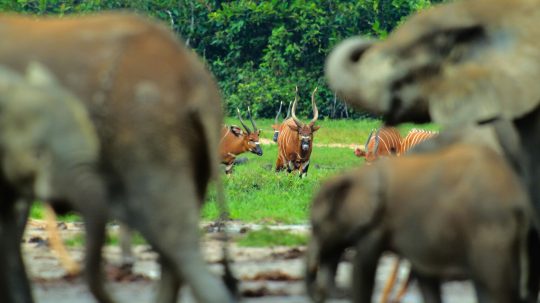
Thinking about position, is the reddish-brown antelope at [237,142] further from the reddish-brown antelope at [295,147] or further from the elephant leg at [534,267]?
the elephant leg at [534,267]

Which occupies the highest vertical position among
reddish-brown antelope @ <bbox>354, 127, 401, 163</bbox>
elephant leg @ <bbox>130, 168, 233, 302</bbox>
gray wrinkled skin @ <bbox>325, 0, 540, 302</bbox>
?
gray wrinkled skin @ <bbox>325, 0, 540, 302</bbox>

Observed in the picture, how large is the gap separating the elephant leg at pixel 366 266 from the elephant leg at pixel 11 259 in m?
1.47

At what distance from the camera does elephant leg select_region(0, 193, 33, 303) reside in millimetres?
7168

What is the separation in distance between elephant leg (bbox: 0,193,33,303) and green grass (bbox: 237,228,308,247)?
14.7 feet

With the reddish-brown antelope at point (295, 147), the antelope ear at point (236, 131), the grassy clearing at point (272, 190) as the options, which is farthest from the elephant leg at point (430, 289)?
the antelope ear at point (236, 131)

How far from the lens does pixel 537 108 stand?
8.00m

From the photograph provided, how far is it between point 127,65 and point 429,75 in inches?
67.4

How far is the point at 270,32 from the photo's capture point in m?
42.0

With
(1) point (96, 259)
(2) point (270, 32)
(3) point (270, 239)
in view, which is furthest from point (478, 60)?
(2) point (270, 32)

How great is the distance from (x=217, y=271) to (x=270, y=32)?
102 feet

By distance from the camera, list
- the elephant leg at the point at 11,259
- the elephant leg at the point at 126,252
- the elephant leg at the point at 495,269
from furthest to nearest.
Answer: the elephant leg at the point at 126,252, the elephant leg at the point at 495,269, the elephant leg at the point at 11,259

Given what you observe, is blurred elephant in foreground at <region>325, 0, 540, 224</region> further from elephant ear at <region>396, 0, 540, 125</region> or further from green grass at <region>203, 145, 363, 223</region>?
green grass at <region>203, 145, 363, 223</region>

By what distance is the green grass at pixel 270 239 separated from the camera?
12.6m

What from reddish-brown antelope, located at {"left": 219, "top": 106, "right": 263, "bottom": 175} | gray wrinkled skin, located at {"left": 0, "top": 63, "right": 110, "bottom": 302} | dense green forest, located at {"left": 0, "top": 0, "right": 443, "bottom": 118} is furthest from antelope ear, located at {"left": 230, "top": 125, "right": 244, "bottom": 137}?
gray wrinkled skin, located at {"left": 0, "top": 63, "right": 110, "bottom": 302}
